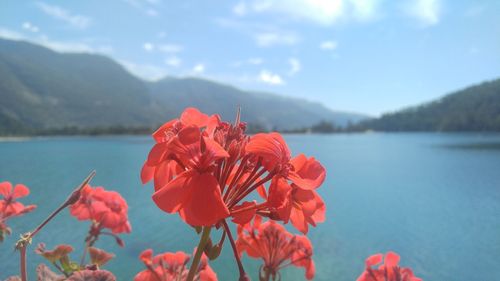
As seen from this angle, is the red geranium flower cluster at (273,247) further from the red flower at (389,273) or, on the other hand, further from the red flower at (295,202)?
the red flower at (295,202)

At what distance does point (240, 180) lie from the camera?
31.0 inches

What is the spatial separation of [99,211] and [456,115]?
14129 centimetres

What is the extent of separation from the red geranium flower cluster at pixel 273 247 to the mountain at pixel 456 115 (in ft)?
412

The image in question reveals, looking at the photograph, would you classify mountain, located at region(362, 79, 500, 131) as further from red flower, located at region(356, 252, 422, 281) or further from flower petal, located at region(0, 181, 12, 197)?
flower petal, located at region(0, 181, 12, 197)

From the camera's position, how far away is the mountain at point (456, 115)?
352ft

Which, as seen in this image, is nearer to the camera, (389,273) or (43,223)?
(43,223)

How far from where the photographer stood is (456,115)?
120000 mm

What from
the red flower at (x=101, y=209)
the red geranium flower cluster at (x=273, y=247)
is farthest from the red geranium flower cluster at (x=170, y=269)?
the red flower at (x=101, y=209)

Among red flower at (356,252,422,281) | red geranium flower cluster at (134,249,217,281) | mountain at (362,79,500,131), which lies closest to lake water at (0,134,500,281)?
red geranium flower cluster at (134,249,217,281)

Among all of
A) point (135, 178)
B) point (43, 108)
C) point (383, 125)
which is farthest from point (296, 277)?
point (383, 125)

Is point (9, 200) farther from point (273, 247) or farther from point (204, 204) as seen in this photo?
point (204, 204)

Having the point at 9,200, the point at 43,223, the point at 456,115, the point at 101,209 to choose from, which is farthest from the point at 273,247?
the point at 456,115

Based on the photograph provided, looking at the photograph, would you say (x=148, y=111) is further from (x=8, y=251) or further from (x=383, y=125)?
(x=8, y=251)

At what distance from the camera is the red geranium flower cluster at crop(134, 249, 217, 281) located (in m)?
1.11
